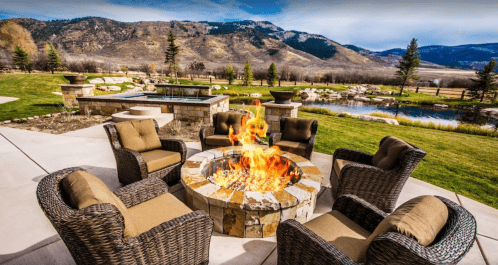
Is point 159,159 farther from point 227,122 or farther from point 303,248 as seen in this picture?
point 303,248

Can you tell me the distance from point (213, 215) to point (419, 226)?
210 centimetres

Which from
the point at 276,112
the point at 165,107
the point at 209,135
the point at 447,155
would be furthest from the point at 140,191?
the point at 447,155

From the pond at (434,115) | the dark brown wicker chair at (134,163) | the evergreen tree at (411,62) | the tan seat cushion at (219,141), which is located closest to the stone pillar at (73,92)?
the dark brown wicker chair at (134,163)

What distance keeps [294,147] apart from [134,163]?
121 inches

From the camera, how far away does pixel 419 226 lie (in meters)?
1.36

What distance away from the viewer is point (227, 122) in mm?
5320

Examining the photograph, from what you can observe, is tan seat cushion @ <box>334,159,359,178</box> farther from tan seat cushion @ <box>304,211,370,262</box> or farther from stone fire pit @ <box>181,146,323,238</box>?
tan seat cushion @ <box>304,211,370,262</box>

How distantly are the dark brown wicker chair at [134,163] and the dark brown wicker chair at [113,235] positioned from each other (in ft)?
4.88

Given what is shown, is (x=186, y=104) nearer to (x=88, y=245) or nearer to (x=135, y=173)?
(x=135, y=173)

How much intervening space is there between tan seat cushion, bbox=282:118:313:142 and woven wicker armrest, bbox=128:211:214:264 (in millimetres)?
3345

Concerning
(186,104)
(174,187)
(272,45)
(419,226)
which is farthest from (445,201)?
(272,45)

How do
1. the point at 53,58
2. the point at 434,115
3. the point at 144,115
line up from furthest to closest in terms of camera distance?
the point at 53,58, the point at 434,115, the point at 144,115

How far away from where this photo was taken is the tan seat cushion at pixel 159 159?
358 cm

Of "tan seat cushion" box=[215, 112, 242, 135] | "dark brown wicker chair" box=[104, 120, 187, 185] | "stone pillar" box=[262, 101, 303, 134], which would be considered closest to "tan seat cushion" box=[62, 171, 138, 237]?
"dark brown wicker chair" box=[104, 120, 187, 185]
